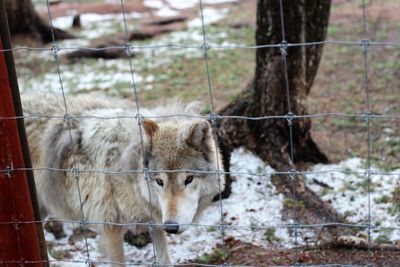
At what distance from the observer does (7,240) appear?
11.3ft

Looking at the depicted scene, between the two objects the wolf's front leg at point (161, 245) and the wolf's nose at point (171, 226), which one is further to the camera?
the wolf's front leg at point (161, 245)

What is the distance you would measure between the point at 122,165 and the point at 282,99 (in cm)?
220

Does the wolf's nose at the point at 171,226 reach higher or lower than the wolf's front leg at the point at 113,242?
higher

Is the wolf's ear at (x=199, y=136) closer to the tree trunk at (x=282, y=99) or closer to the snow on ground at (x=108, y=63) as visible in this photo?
the tree trunk at (x=282, y=99)

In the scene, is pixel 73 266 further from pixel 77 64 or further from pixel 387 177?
pixel 77 64

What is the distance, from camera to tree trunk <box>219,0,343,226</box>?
5.46 metres

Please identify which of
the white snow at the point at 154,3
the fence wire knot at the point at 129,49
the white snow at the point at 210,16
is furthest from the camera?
the white snow at the point at 154,3

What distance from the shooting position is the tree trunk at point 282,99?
5.46 metres

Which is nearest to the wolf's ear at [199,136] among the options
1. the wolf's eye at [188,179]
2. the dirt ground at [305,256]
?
the wolf's eye at [188,179]

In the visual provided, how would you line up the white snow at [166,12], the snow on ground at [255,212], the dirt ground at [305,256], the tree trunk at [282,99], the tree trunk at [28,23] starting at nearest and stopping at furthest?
the dirt ground at [305,256]
the snow on ground at [255,212]
the tree trunk at [282,99]
the tree trunk at [28,23]
the white snow at [166,12]

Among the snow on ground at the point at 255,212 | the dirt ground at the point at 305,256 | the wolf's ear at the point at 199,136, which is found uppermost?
the wolf's ear at the point at 199,136

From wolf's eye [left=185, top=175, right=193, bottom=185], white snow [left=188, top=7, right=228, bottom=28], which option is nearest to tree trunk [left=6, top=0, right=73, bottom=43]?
white snow [left=188, top=7, right=228, bottom=28]

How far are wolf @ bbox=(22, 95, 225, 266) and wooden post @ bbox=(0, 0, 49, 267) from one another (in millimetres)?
264

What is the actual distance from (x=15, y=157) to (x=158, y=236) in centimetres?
159
